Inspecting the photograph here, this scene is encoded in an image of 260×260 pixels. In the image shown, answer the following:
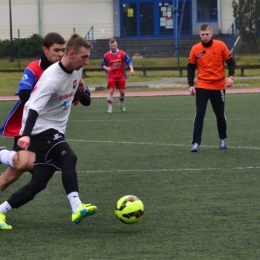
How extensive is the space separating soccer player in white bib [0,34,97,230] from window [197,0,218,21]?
44.8 meters

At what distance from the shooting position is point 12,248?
6391 mm

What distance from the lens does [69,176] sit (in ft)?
22.8

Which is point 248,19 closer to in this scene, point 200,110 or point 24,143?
point 200,110

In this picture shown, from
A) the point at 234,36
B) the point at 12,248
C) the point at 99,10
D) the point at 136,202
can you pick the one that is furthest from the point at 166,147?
the point at 99,10

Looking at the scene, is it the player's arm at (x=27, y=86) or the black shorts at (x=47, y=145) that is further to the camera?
the player's arm at (x=27, y=86)

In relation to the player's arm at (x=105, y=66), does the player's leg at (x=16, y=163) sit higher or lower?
lower

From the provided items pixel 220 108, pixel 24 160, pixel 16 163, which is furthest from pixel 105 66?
pixel 24 160

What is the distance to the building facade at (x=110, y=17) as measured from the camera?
50.4 m

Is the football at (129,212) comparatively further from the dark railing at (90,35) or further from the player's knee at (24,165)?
the dark railing at (90,35)

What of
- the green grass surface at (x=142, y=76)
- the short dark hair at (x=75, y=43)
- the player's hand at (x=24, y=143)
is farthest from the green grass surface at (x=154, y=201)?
the green grass surface at (x=142, y=76)

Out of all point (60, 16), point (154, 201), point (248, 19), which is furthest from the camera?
point (60, 16)

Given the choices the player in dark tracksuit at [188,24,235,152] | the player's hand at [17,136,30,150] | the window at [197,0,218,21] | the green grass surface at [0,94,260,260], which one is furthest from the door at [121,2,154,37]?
the player's hand at [17,136,30,150]

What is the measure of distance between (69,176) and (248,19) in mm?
39502

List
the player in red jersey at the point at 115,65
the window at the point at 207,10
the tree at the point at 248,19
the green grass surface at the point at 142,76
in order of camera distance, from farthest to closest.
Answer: the window at the point at 207,10 < the tree at the point at 248,19 < the green grass surface at the point at 142,76 < the player in red jersey at the point at 115,65
